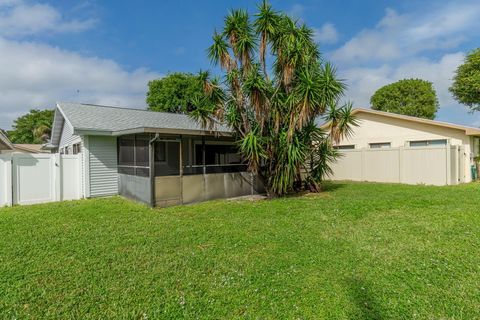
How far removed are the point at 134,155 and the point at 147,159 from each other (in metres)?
0.68

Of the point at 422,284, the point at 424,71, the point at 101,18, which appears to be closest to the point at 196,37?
the point at 101,18

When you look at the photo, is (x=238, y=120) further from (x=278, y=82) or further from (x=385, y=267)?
(x=385, y=267)

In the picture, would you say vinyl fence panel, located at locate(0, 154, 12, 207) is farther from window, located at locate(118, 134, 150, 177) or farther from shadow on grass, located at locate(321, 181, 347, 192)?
shadow on grass, located at locate(321, 181, 347, 192)

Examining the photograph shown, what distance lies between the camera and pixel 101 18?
10.6m

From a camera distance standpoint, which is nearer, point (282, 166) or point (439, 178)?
point (282, 166)

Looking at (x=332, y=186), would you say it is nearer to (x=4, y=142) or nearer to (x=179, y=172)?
(x=179, y=172)

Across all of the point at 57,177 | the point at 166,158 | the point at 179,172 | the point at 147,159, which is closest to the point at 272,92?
the point at 179,172

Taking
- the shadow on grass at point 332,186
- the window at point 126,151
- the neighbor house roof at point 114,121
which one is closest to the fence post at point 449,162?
the shadow on grass at point 332,186

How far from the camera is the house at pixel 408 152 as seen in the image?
1220 cm

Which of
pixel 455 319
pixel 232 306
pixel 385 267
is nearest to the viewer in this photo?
pixel 455 319

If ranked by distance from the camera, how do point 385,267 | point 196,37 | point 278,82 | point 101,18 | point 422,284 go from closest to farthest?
1. point 422,284
2. point 385,267
3. point 278,82
4. point 101,18
5. point 196,37

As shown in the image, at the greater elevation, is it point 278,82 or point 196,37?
point 196,37

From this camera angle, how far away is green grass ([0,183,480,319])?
285 centimetres

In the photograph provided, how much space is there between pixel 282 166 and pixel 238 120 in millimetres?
2181
